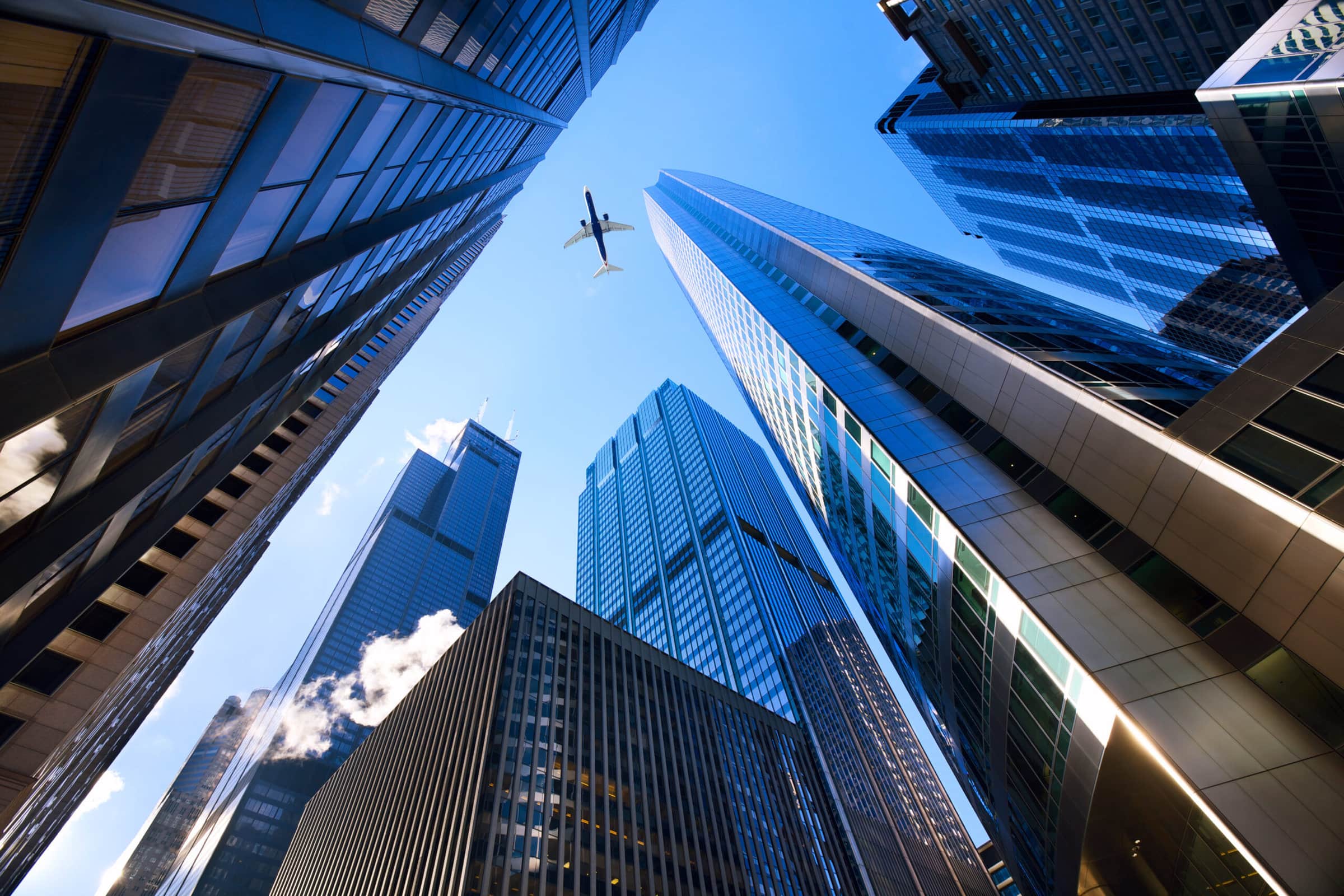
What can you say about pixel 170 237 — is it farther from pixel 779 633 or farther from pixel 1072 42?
pixel 779 633

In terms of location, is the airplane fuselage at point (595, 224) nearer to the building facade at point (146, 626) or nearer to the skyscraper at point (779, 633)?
the building facade at point (146, 626)

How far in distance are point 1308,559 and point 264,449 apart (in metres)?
56.1

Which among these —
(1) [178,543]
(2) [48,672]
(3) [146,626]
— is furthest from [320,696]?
(2) [48,672]

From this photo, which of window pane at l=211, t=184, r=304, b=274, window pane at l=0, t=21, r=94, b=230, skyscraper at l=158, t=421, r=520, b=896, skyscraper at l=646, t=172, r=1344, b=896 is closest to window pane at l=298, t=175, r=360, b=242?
window pane at l=211, t=184, r=304, b=274

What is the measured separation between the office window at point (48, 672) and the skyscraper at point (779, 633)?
292 feet

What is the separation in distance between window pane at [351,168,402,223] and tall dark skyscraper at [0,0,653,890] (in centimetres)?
11

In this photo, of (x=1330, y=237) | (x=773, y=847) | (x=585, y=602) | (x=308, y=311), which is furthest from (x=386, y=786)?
(x=585, y=602)

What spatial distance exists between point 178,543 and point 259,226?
31815 mm

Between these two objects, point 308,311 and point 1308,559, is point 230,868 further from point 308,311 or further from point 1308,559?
point 1308,559

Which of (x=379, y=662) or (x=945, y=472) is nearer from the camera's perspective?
(x=945, y=472)

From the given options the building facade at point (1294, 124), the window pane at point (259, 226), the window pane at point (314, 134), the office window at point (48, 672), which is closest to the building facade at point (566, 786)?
the office window at point (48, 672)

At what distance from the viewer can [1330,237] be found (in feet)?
110

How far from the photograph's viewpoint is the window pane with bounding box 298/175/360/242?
12633 mm

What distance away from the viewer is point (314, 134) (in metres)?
10.5
